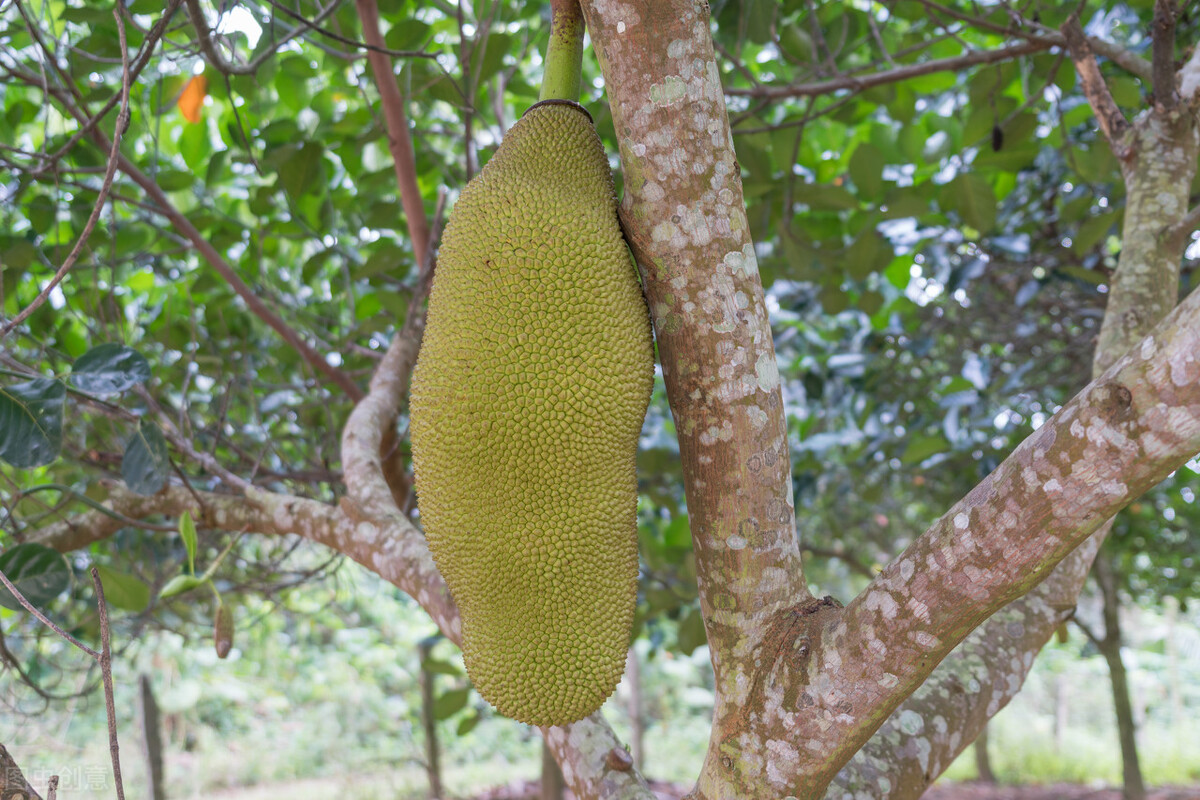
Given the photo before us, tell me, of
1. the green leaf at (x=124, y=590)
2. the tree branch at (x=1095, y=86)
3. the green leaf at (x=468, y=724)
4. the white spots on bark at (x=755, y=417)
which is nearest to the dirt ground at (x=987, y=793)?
the green leaf at (x=468, y=724)

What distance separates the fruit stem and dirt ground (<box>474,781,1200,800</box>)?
387cm

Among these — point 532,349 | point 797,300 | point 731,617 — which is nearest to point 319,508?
point 532,349

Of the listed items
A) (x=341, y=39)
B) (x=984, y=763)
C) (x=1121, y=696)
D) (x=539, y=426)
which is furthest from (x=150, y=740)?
(x=984, y=763)

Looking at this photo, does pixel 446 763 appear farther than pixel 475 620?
Yes

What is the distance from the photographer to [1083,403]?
1.99 feet

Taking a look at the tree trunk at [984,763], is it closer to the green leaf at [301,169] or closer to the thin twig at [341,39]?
the green leaf at [301,169]

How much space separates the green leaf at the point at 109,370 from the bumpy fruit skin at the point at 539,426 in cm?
50

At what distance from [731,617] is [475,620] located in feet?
0.93

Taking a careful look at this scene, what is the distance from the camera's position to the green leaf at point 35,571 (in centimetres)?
113

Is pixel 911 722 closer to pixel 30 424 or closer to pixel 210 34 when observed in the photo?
pixel 30 424

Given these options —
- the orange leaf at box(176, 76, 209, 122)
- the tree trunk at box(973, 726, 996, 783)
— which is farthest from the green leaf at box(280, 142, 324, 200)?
the tree trunk at box(973, 726, 996, 783)

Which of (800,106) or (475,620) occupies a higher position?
(800,106)

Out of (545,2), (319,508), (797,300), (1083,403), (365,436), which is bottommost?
(1083,403)

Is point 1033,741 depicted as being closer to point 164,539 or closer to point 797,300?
point 797,300
